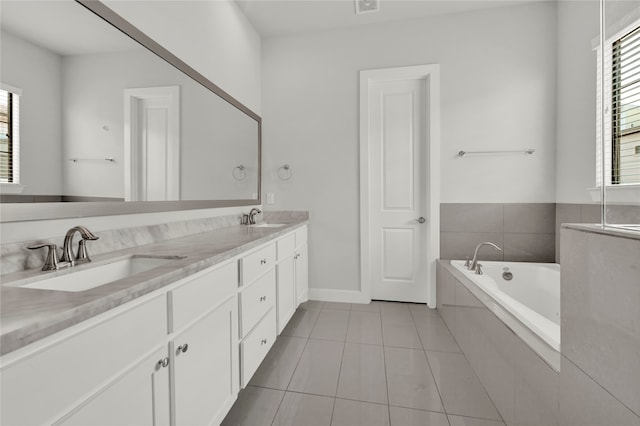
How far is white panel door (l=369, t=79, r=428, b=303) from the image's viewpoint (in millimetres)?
3025

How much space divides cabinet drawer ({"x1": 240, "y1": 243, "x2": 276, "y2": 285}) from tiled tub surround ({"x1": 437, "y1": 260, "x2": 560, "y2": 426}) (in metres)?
1.36

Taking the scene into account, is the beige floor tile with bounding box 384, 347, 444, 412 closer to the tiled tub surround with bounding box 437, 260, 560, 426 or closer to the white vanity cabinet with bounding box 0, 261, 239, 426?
the tiled tub surround with bounding box 437, 260, 560, 426

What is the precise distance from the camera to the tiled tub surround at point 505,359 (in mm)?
1193

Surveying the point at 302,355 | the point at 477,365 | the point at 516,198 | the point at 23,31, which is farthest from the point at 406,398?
the point at 23,31

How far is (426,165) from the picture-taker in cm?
298

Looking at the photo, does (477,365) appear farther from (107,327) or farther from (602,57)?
(107,327)

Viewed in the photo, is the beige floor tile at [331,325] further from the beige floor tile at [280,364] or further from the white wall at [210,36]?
the white wall at [210,36]

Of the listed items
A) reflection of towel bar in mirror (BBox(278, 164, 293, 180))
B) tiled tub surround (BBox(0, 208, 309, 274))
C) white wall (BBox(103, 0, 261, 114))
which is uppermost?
white wall (BBox(103, 0, 261, 114))

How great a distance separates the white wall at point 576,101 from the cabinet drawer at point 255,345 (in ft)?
8.25

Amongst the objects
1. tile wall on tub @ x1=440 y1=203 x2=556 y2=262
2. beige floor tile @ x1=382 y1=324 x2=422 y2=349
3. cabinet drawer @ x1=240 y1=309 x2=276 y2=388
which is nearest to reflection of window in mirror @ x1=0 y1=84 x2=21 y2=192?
cabinet drawer @ x1=240 y1=309 x2=276 y2=388

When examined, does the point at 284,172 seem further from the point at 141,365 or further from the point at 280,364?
the point at 141,365

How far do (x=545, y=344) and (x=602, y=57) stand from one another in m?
1.11

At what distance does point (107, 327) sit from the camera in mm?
746

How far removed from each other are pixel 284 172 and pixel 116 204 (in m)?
1.94
